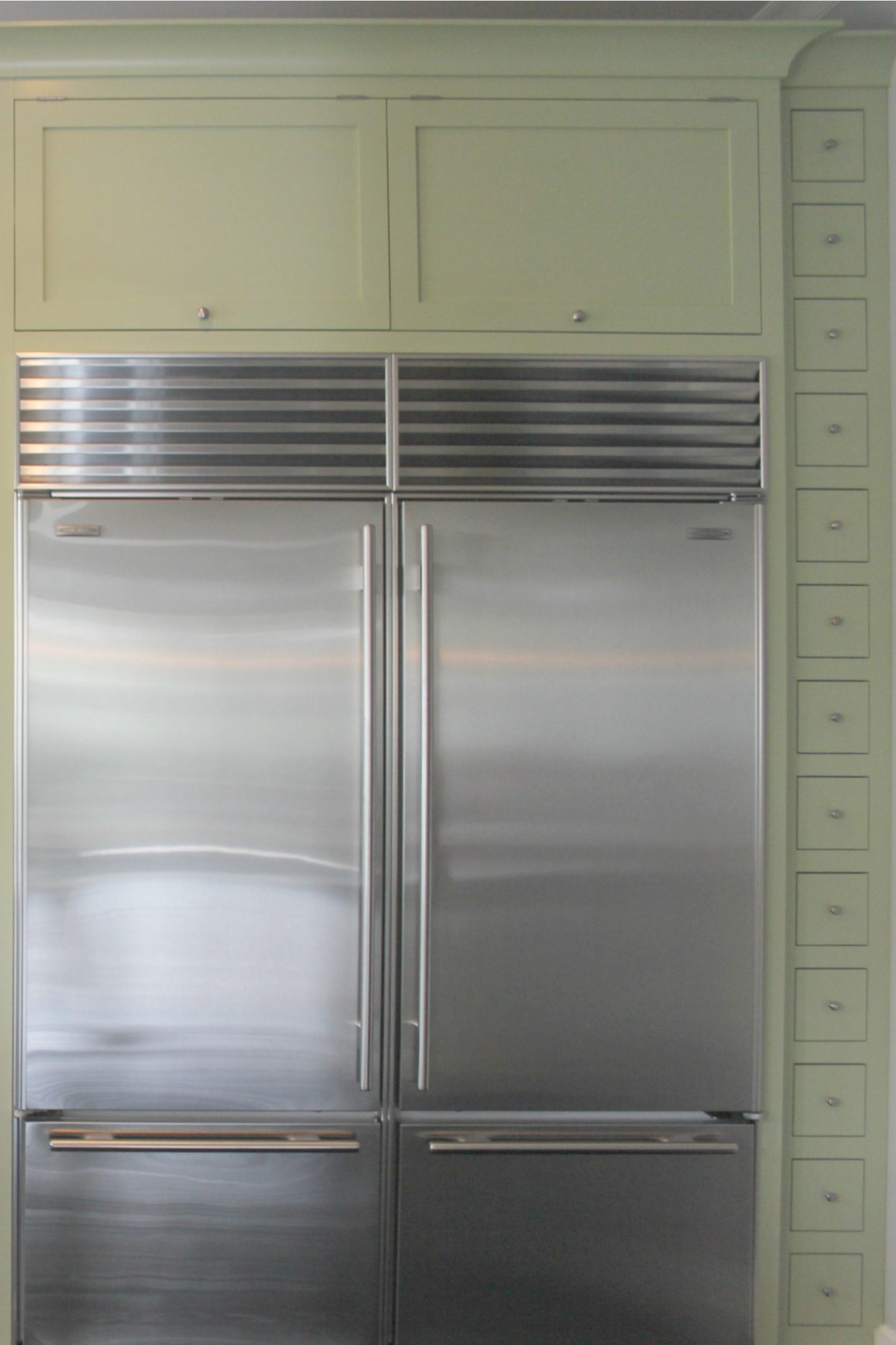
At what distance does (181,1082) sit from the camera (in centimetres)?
198

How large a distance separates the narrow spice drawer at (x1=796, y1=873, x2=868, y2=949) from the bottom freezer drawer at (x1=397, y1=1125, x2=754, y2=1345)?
0.46 metres

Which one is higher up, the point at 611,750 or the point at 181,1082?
the point at 611,750

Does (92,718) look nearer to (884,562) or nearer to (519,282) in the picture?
(519,282)

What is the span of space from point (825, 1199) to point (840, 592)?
1.36m

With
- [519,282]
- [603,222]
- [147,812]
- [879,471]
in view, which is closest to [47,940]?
[147,812]

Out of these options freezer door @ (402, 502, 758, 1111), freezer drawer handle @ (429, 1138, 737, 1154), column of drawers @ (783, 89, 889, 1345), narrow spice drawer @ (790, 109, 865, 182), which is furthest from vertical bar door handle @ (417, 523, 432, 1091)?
narrow spice drawer @ (790, 109, 865, 182)

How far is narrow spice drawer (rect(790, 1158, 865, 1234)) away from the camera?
2.06m

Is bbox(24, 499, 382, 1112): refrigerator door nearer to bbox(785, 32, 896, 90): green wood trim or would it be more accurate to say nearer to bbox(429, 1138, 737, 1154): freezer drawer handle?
bbox(429, 1138, 737, 1154): freezer drawer handle

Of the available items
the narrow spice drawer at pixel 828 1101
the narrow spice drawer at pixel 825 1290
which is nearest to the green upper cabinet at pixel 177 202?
the narrow spice drawer at pixel 828 1101

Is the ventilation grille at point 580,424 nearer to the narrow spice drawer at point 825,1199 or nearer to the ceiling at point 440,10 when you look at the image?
the ceiling at point 440,10

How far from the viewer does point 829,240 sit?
2.10 meters

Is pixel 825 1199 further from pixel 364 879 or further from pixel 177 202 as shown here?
pixel 177 202

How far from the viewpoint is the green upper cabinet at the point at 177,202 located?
2.01 meters

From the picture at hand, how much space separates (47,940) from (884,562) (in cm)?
203
